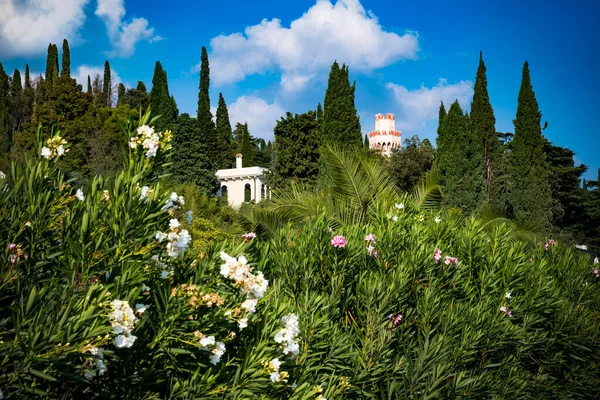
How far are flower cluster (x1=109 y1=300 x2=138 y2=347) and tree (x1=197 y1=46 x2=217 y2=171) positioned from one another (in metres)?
41.9

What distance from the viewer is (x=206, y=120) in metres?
46.2

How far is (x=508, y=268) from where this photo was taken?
5559mm

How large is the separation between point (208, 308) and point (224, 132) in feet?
172

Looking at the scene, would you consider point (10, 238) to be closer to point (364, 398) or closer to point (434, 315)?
point (364, 398)

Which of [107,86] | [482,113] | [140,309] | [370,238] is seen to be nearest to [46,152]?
[140,309]

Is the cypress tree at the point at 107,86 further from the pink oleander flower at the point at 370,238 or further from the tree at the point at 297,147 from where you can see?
the pink oleander flower at the point at 370,238

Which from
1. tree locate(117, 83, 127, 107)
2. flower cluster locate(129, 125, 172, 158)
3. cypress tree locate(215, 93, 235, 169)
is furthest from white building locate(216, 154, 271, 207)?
flower cluster locate(129, 125, 172, 158)

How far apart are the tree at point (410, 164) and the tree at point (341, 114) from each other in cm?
762

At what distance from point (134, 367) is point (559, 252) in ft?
24.3

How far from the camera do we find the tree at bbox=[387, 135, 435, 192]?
39.7 meters

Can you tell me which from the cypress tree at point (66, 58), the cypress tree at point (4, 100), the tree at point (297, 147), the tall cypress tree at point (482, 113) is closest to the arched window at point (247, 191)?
the tree at point (297, 147)

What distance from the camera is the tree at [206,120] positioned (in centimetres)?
4553

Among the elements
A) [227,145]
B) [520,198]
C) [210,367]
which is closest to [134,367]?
[210,367]

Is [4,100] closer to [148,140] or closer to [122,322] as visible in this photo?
[148,140]
